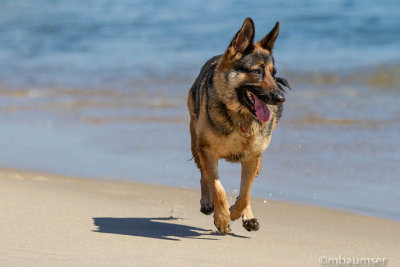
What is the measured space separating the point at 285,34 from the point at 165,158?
36.2 feet

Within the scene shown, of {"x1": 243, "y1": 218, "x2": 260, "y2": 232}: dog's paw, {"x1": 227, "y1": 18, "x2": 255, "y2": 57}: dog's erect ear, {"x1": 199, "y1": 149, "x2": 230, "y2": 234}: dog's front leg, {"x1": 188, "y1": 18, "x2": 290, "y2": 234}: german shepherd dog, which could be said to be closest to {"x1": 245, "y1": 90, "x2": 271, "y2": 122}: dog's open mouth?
{"x1": 188, "y1": 18, "x2": 290, "y2": 234}: german shepherd dog

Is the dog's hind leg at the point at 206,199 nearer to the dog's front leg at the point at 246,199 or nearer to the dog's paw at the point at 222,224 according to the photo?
the dog's front leg at the point at 246,199

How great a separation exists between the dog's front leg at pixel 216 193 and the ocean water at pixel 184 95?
1.13m

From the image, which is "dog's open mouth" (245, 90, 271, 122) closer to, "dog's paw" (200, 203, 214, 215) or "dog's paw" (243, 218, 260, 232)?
"dog's paw" (243, 218, 260, 232)

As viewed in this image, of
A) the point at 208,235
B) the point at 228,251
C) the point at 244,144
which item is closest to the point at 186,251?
the point at 228,251

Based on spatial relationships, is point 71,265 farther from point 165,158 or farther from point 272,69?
point 165,158

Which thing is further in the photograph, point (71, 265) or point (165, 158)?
point (165, 158)

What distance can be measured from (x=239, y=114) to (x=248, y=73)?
0.31 meters

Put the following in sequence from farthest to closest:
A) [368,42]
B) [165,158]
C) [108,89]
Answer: [368,42]
[108,89]
[165,158]

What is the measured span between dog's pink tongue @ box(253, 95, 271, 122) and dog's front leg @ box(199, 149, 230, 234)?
0.47 m

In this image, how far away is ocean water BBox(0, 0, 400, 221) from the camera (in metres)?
7.30

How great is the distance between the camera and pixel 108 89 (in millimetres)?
12609

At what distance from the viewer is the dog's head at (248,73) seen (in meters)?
5.34

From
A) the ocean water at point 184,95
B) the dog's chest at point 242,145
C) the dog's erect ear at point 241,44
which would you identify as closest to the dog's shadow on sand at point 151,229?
the dog's chest at point 242,145
